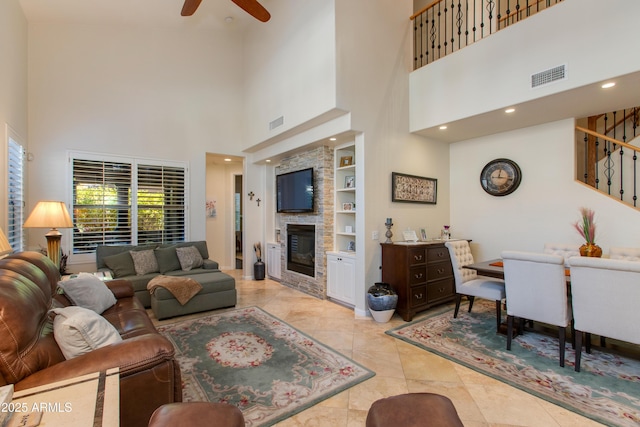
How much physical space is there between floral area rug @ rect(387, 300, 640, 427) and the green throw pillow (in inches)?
153

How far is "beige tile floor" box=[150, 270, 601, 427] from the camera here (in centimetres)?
204

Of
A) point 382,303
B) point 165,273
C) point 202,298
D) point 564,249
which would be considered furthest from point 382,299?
point 165,273

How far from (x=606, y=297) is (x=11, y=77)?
6390 mm

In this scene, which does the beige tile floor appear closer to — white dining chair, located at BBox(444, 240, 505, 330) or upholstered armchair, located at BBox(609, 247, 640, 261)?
white dining chair, located at BBox(444, 240, 505, 330)

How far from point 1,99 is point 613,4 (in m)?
6.23

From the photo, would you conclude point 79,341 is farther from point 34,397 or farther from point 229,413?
point 229,413

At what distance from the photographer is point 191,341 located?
3275mm

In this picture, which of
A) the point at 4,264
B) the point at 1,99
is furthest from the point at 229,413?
the point at 1,99

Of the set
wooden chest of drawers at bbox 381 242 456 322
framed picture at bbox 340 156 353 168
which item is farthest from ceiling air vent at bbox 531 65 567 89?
framed picture at bbox 340 156 353 168

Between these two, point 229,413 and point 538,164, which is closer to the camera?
point 229,413

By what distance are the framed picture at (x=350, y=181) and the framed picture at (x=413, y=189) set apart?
63cm

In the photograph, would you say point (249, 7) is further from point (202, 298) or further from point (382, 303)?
point (382, 303)

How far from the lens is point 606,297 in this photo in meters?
2.39

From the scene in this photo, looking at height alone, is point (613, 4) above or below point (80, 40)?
below
